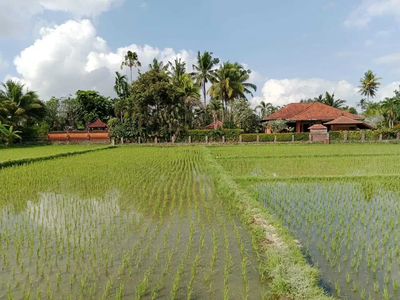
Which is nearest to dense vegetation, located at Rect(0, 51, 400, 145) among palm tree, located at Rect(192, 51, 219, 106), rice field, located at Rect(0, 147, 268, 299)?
palm tree, located at Rect(192, 51, 219, 106)

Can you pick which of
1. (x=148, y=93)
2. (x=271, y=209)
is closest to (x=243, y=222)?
(x=271, y=209)

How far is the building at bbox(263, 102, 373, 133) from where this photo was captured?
2588cm

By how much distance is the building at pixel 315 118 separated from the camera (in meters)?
25.9

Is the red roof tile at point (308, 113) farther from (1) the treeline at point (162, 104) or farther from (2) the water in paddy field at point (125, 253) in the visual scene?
(2) the water in paddy field at point (125, 253)

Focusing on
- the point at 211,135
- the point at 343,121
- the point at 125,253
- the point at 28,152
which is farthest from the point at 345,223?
the point at 343,121

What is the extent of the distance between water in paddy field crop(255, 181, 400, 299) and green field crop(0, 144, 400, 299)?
2 cm

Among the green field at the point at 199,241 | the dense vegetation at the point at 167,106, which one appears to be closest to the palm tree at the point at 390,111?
the dense vegetation at the point at 167,106

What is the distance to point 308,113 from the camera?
92.0ft

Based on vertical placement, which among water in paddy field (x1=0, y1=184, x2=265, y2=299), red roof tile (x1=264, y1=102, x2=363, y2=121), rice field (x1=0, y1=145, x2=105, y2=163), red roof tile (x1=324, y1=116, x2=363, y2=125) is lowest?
water in paddy field (x1=0, y1=184, x2=265, y2=299)

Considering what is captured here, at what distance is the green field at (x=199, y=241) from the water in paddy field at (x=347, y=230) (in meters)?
0.02

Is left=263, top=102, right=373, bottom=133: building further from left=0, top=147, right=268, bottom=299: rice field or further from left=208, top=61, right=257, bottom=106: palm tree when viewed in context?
left=0, top=147, right=268, bottom=299: rice field

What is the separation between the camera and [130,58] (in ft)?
102

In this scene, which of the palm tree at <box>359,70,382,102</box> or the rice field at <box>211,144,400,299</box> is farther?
the palm tree at <box>359,70,382,102</box>

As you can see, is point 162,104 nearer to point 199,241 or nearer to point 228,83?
point 228,83
